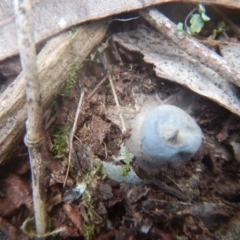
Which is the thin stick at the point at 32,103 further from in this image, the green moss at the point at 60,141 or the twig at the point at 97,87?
the twig at the point at 97,87

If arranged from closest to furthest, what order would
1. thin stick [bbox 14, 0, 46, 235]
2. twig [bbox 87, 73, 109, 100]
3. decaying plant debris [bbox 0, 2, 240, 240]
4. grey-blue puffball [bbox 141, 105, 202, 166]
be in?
thin stick [bbox 14, 0, 46, 235], grey-blue puffball [bbox 141, 105, 202, 166], decaying plant debris [bbox 0, 2, 240, 240], twig [bbox 87, 73, 109, 100]

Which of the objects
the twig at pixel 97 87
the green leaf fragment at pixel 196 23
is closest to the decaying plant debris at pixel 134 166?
the twig at pixel 97 87

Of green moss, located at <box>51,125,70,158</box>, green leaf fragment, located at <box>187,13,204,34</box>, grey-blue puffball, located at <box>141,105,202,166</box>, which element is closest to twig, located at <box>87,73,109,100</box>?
green moss, located at <box>51,125,70,158</box>

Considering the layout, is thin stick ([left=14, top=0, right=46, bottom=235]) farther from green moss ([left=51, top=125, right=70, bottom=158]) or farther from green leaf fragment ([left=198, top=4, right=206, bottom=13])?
green leaf fragment ([left=198, top=4, right=206, bottom=13])

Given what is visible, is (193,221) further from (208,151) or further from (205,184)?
(208,151)

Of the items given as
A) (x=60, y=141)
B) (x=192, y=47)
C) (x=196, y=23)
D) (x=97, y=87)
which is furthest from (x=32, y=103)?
(x=196, y=23)

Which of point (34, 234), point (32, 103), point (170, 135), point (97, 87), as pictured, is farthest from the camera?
point (97, 87)

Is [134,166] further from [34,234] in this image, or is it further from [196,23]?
[196,23]
